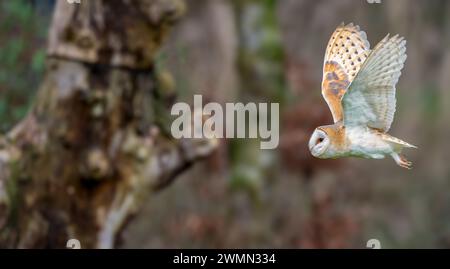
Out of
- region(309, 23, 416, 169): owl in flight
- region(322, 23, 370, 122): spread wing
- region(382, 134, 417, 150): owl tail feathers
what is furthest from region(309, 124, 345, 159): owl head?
region(322, 23, 370, 122): spread wing

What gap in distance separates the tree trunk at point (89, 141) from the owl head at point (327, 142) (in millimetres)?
2346

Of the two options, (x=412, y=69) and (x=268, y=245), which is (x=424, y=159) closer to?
(x=412, y=69)

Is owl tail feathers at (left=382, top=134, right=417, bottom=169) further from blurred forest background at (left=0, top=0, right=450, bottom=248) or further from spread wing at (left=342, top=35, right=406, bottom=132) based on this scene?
blurred forest background at (left=0, top=0, right=450, bottom=248)

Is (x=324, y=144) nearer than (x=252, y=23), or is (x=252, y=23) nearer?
(x=324, y=144)

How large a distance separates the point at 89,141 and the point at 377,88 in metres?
2.64

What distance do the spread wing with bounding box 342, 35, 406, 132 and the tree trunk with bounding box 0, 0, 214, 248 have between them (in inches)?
92.9

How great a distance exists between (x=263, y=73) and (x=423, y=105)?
11.4 feet

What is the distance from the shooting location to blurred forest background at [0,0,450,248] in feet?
32.1

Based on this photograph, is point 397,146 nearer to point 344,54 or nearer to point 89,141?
point 344,54

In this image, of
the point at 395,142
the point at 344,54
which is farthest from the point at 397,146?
the point at 344,54

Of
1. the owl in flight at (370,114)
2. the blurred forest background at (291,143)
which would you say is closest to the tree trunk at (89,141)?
the blurred forest background at (291,143)
